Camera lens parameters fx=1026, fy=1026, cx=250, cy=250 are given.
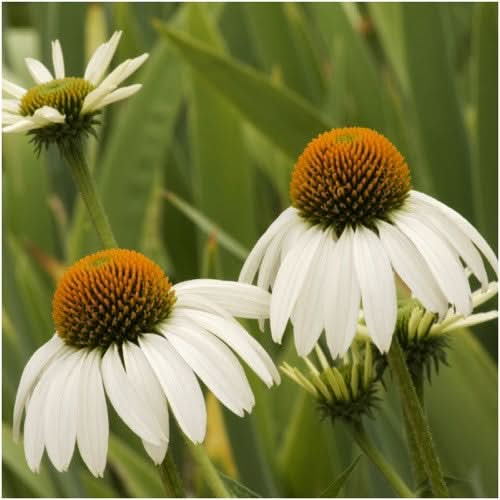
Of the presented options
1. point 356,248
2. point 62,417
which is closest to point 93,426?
point 62,417

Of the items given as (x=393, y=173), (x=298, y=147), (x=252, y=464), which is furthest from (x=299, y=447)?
(x=393, y=173)

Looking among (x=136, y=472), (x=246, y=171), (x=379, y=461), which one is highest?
(x=246, y=171)

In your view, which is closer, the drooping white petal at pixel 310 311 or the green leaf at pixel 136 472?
the drooping white petal at pixel 310 311

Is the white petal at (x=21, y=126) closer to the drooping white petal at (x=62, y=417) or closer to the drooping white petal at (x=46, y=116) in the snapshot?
the drooping white petal at (x=46, y=116)

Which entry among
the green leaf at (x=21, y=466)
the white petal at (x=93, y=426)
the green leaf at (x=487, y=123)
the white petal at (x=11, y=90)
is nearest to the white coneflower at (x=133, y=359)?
the white petal at (x=93, y=426)

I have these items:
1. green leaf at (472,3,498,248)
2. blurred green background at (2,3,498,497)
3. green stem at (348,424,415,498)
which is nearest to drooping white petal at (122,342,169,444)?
green stem at (348,424,415,498)

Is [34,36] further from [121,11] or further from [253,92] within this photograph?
[253,92]

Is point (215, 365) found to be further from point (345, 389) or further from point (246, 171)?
point (246, 171)
